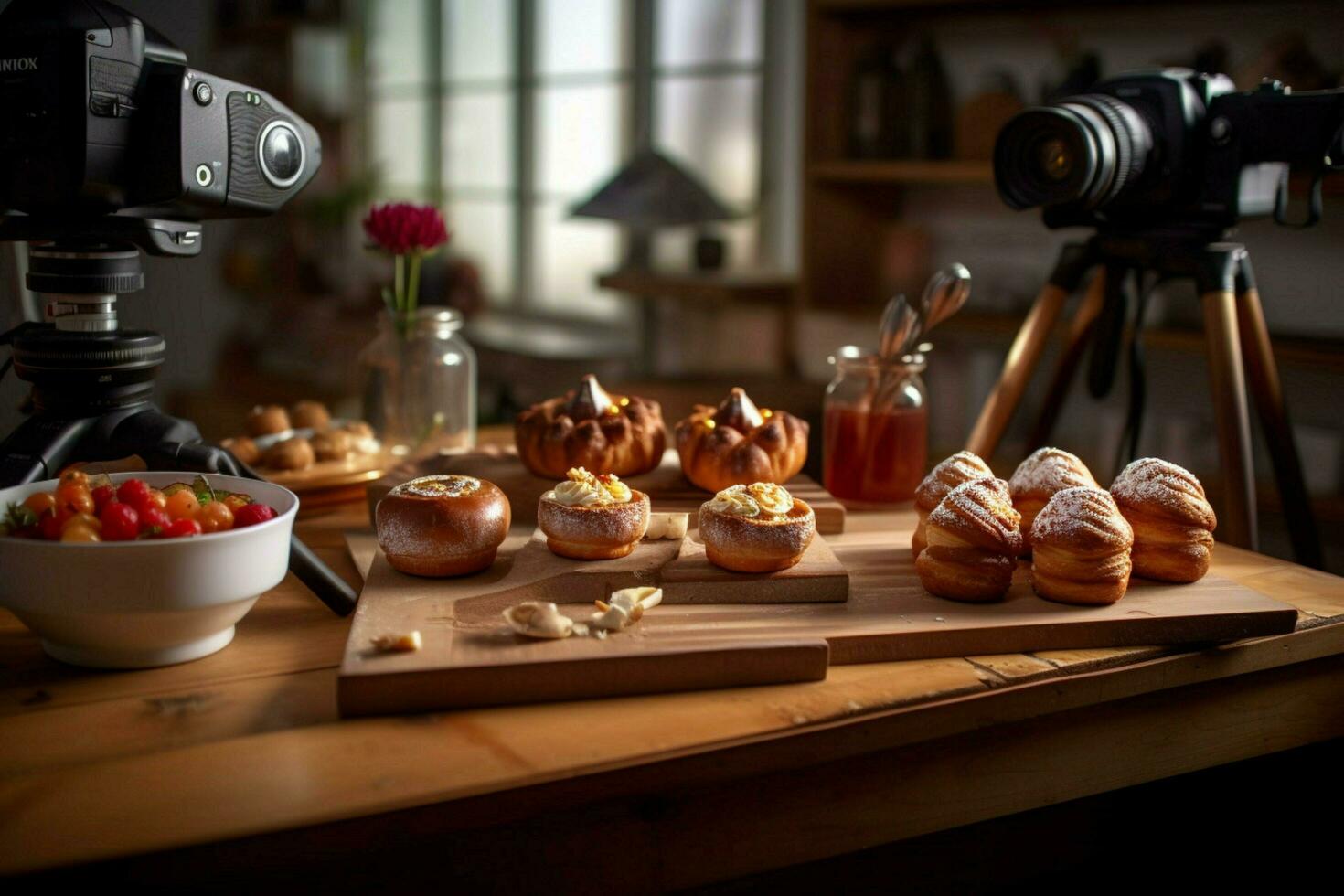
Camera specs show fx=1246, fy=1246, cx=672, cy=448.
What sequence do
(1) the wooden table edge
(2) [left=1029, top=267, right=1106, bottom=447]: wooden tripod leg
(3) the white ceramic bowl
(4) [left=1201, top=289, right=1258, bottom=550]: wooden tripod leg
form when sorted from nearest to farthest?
1. (1) the wooden table edge
2. (3) the white ceramic bowl
3. (4) [left=1201, top=289, right=1258, bottom=550]: wooden tripod leg
4. (2) [left=1029, top=267, right=1106, bottom=447]: wooden tripod leg

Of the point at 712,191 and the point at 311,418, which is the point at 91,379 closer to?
the point at 311,418

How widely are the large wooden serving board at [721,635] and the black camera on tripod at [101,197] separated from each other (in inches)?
5.6

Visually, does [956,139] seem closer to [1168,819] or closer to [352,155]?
[1168,819]

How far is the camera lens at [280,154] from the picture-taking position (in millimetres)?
1082

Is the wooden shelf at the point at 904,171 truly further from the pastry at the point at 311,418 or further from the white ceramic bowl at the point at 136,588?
the white ceramic bowl at the point at 136,588

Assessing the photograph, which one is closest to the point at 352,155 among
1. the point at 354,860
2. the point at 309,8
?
the point at 309,8

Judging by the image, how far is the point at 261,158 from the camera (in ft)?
3.54

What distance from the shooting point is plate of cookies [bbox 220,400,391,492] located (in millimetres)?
1396

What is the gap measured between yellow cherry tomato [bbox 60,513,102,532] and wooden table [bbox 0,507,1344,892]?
0.39ft

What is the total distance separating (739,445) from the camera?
1.26 m

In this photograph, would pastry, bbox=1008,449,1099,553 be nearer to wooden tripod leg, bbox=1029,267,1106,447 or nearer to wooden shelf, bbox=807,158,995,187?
wooden tripod leg, bbox=1029,267,1106,447

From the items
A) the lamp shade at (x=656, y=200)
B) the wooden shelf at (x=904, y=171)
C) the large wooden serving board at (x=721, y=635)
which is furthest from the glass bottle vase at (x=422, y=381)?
the lamp shade at (x=656, y=200)

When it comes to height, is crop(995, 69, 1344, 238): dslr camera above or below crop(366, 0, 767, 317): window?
below

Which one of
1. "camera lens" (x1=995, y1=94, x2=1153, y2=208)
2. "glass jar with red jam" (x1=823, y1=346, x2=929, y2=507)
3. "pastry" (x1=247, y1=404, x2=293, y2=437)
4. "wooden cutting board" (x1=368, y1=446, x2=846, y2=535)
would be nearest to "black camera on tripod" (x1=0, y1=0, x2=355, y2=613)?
"wooden cutting board" (x1=368, y1=446, x2=846, y2=535)
